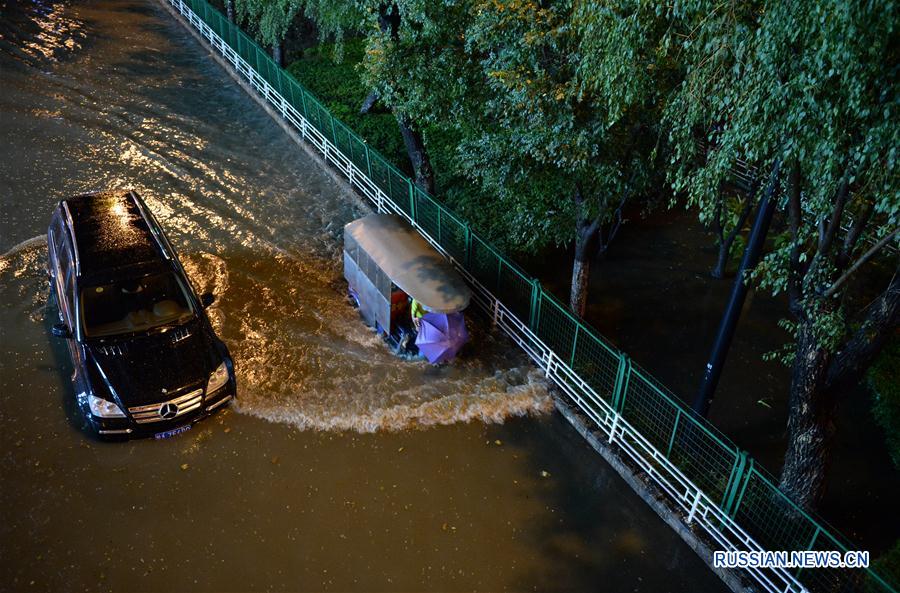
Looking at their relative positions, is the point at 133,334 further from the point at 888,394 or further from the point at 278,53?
the point at 278,53

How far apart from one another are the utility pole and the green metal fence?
62 centimetres

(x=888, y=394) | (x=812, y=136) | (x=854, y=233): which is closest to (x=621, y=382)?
(x=854, y=233)

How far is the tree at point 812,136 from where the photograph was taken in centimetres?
541

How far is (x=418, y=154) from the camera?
47.3 feet

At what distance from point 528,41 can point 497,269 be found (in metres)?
3.82

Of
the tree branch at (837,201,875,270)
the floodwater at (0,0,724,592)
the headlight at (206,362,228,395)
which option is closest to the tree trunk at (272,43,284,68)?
the floodwater at (0,0,724,592)

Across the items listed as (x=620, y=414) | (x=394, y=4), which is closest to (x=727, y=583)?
(x=620, y=414)

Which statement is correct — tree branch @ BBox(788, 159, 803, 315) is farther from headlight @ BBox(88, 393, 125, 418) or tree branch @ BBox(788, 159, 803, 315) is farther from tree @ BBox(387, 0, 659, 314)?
headlight @ BBox(88, 393, 125, 418)

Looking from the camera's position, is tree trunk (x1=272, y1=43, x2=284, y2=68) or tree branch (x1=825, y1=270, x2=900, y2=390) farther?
tree trunk (x1=272, y1=43, x2=284, y2=68)

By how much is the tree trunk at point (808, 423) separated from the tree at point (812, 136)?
0.5 inches

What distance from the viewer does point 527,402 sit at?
10.1 m

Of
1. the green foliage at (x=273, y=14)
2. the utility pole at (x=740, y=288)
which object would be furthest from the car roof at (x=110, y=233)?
the green foliage at (x=273, y=14)

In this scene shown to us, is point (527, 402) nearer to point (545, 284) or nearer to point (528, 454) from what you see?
point (528, 454)

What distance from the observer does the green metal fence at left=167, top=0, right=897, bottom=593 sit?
23.8 ft
